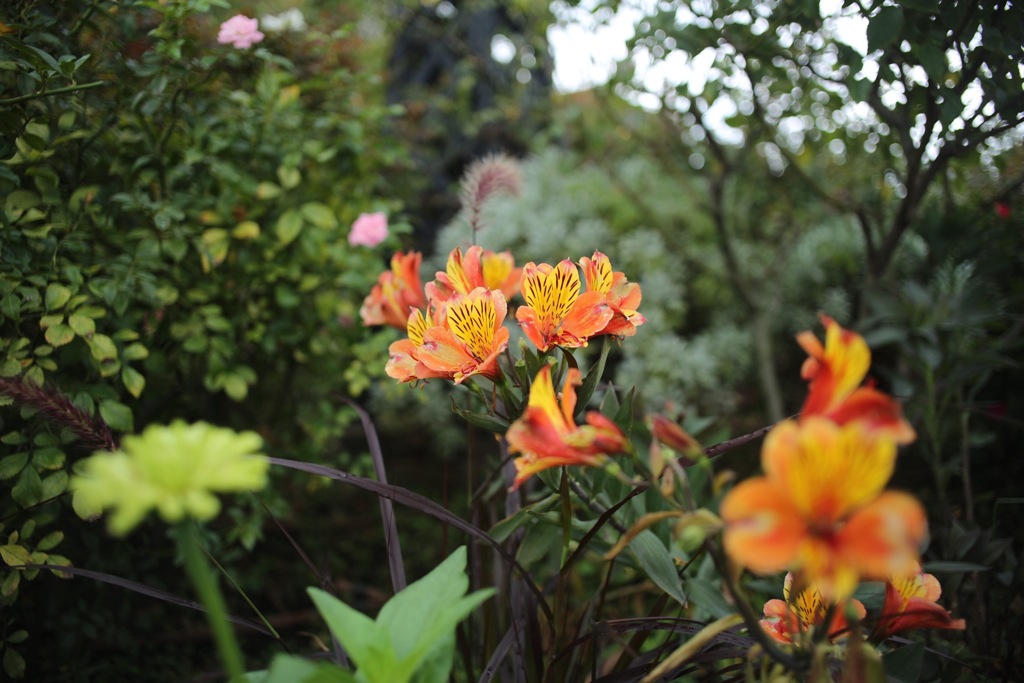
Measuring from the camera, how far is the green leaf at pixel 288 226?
1.50m

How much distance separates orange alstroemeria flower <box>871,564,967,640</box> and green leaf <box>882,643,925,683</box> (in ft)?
0.27

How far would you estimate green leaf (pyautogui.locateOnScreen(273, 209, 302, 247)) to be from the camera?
1496 mm

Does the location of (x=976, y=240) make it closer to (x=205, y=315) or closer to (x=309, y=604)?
(x=205, y=315)

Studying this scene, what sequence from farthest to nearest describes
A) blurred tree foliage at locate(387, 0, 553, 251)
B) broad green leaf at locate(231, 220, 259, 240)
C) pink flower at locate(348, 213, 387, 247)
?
blurred tree foliage at locate(387, 0, 553, 251) → pink flower at locate(348, 213, 387, 247) → broad green leaf at locate(231, 220, 259, 240)

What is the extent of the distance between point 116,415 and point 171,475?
78cm

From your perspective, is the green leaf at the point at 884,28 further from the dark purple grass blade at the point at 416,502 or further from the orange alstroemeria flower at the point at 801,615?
the dark purple grass blade at the point at 416,502

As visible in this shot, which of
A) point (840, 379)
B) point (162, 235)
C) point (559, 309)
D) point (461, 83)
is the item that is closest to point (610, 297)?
point (559, 309)

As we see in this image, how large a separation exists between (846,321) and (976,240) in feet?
3.59

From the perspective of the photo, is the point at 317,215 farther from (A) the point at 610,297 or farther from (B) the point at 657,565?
(B) the point at 657,565

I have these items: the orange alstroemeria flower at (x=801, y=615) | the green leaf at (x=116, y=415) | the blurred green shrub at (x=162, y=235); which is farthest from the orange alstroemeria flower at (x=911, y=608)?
the green leaf at (x=116, y=415)

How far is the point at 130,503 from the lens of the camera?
1.49 ft

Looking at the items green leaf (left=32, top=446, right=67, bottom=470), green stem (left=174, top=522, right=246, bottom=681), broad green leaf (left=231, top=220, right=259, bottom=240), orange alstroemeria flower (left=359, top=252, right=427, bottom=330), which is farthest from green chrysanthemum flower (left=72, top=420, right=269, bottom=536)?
broad green leaf (left=231, top=220, right=259, bottom=240)

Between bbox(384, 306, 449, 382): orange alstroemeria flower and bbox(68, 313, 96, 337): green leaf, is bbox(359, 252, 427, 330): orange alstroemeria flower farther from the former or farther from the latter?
bbox(68, 313, 96, 337): green leaf

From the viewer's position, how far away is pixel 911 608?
0.71 metres
